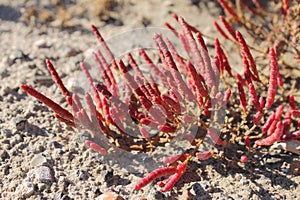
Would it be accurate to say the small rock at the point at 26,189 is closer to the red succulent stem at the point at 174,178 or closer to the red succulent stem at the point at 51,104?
the red succulent stem at the point at 51,104

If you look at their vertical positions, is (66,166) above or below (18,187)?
above

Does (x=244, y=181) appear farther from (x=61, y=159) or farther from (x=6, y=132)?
(x=6, y=132)

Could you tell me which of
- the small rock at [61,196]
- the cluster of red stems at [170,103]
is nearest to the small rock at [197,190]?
the cluster of red stems at [170,103]

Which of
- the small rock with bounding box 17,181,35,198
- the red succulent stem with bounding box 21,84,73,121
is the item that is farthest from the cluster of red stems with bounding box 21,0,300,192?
the small rock with bounding box 17,181,35,198

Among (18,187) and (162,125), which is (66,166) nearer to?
(18,187)


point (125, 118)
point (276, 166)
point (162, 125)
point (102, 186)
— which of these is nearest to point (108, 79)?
point (125, 118)

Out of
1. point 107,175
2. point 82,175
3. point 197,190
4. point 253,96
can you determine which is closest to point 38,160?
point 82,175

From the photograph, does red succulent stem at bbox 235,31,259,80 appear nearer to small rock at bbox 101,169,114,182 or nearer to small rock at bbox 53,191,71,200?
small rock at bbox 101,169,114,182
